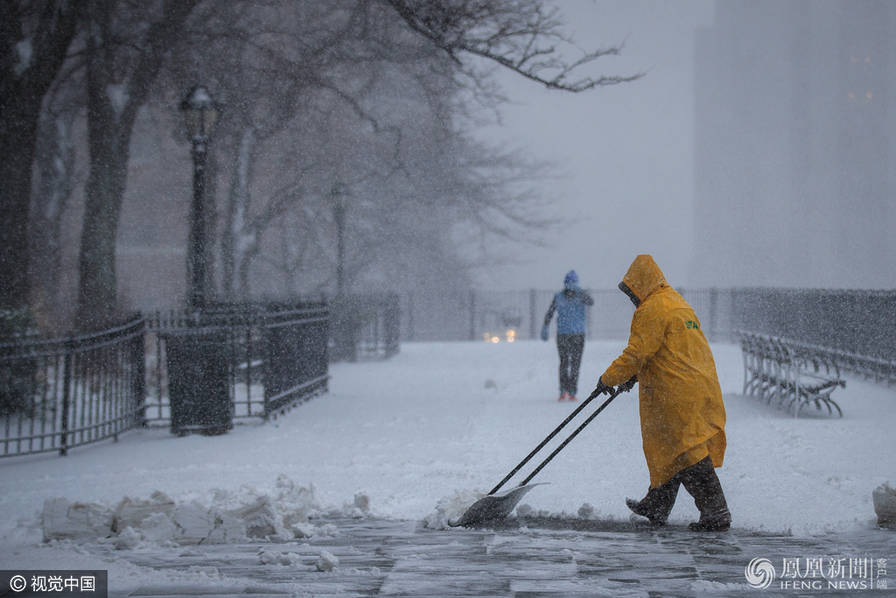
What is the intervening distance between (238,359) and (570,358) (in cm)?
442

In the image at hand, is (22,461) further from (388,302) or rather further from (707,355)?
(388,302)

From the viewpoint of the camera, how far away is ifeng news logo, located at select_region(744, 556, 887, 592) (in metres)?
4.61

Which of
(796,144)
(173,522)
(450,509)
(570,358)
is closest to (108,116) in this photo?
(570,358)

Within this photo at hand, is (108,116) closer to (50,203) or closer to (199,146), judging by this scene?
(50,203)

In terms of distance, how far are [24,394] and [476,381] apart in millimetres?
8245

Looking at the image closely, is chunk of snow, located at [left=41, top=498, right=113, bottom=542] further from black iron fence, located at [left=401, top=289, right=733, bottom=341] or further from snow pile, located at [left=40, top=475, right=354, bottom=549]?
black iron fence, located at [left=401, top=289, right=733, bottom=341]

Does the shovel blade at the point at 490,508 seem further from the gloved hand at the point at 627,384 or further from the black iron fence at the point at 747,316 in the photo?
the black iron fence at the point at 747,316

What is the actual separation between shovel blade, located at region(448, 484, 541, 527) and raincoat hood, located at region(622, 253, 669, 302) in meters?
1.41

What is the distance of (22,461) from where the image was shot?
30.2 ft

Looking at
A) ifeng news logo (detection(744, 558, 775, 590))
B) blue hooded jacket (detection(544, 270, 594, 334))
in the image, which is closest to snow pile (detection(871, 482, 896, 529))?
ifeng news logo (detection(744, 558, 775, 590))

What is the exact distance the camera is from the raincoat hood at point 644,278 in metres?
5.95

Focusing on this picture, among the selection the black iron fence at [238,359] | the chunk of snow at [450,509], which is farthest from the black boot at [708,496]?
the black iron fence at [238,359]

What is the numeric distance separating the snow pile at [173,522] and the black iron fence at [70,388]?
3529mm

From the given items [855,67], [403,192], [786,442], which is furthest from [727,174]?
[786,442]
